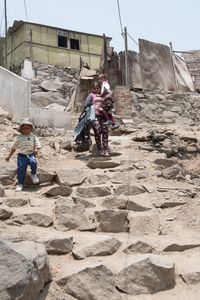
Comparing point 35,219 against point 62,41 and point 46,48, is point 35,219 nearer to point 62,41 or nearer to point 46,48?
point 46,48

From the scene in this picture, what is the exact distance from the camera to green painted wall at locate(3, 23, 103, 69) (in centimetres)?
2531

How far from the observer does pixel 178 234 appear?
5.15 m

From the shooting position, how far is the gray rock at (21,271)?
308 cm

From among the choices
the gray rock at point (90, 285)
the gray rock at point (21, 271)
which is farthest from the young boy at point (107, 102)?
the gray rock at point (21, 271)

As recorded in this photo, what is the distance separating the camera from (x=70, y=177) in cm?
696

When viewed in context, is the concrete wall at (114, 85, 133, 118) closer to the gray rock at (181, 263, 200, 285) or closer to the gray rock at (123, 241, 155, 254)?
the gray rock at (123, 241, 155, 254)

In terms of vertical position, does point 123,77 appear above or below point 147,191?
above

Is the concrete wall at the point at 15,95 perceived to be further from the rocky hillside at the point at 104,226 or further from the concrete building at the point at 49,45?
the concrete building at the point at 49,45

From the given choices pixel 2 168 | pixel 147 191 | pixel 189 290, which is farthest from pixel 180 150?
pixel 189 290

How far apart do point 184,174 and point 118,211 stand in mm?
2481

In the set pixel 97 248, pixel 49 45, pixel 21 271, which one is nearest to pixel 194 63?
pixel 97 248

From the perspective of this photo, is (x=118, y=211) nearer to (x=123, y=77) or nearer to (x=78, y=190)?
(x=78, y=190)

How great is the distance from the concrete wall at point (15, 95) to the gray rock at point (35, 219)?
6227 millimetres

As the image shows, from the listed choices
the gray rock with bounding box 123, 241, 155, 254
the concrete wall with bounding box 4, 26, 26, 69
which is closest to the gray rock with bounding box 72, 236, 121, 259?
the gray rock with bounding box 123, 241, 155, 254
